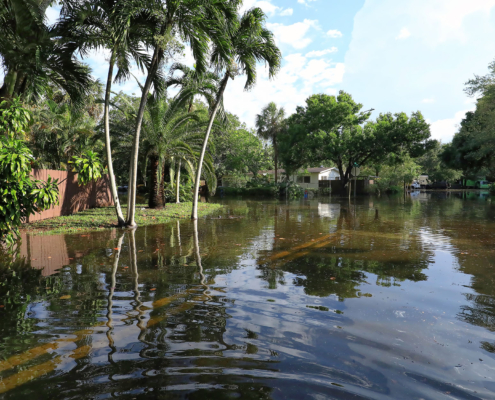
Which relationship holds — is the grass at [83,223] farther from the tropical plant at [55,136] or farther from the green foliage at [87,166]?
the tropical plant at [55,136]

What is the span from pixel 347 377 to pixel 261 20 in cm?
1363

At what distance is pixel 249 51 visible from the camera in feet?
45.6

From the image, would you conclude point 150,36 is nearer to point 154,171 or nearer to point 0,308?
point 154,171

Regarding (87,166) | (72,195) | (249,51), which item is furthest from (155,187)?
(249,51)

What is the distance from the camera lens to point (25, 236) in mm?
9789

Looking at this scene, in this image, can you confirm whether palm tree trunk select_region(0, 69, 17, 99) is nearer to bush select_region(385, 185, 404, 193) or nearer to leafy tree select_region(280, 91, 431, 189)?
leafy tree select_region(280, 91, 431, 189)

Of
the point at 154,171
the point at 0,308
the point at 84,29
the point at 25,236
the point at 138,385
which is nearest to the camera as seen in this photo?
the point at 138,385

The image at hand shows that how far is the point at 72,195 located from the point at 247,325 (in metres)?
14.3

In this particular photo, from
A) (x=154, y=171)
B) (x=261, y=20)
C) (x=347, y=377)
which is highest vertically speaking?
(x=261, y=20)

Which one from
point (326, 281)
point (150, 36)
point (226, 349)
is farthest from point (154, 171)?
point (226, 349)

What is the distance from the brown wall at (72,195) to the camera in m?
12.9

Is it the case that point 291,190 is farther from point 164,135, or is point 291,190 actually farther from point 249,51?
point 249,51

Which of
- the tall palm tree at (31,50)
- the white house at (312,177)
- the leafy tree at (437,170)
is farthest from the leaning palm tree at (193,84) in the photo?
the leafy tree at (437,170)

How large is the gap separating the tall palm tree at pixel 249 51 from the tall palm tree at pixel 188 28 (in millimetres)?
1079
